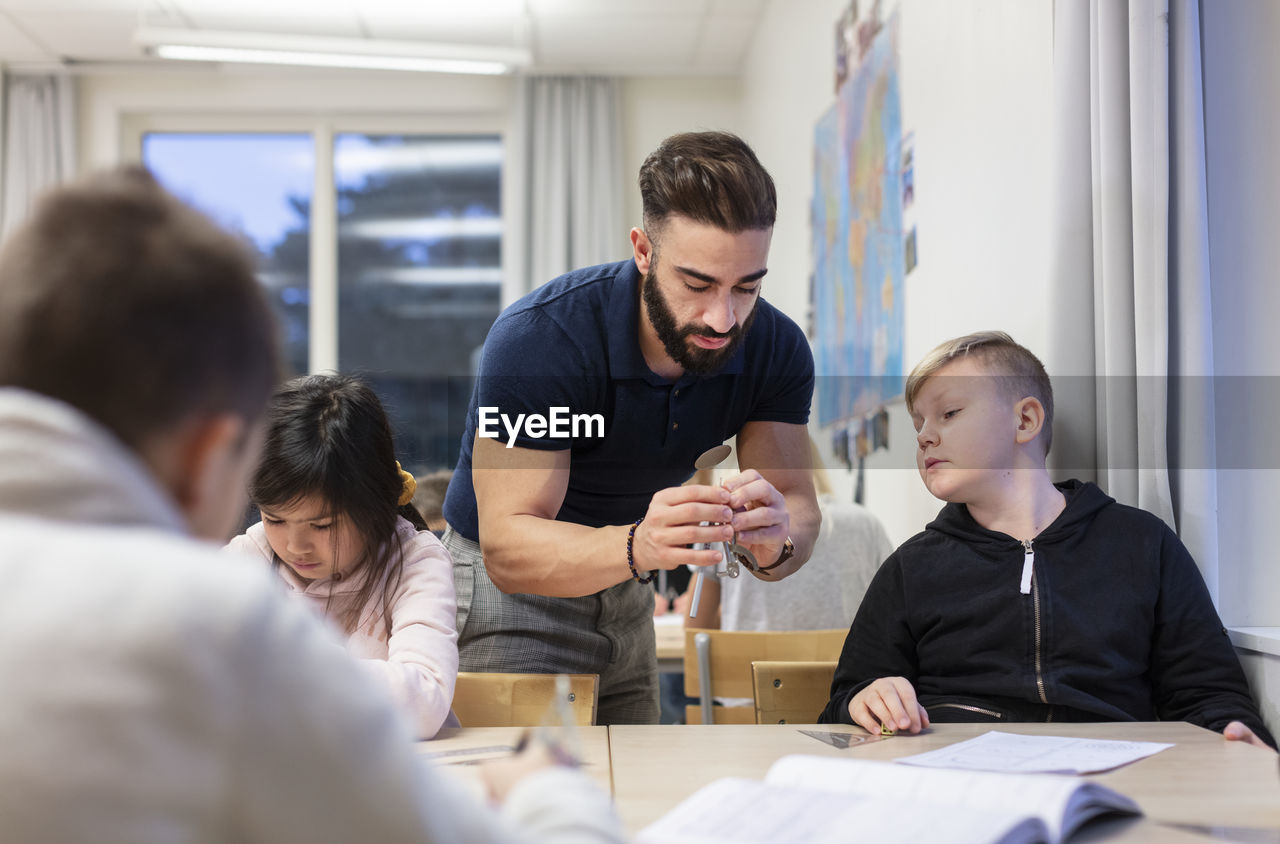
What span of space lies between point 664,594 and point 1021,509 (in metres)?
2.05

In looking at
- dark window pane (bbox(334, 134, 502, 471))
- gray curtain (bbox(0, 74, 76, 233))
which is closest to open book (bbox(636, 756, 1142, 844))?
dark window pane (bbox(334, 134, 502, 471))

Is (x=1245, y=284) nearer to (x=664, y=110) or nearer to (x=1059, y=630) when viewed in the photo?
(x=1059, y=630)

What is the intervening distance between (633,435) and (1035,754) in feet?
Answer: 2.88

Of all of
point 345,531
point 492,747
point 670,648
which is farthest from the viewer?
point 670,648

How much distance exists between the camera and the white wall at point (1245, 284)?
5.47ft

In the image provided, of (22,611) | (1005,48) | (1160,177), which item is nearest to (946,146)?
(1005,48)

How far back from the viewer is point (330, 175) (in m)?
5.60

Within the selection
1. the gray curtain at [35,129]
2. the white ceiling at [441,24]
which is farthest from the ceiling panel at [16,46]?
the gray curtain at [35,129]

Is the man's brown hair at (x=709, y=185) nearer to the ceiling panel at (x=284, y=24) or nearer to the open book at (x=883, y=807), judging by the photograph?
the open book at (x=883, y=807)

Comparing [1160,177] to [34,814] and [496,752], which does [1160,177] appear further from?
[34,814]

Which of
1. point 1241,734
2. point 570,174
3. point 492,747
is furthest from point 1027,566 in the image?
point 570,174

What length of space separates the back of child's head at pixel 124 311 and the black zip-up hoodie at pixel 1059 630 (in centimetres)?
120

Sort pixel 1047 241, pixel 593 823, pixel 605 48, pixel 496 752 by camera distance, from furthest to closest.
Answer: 1. pixel 605 48
2. pixel 1047 241
3. pixel 496 752
4. pixel 593 823

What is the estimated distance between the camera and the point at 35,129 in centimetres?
539
